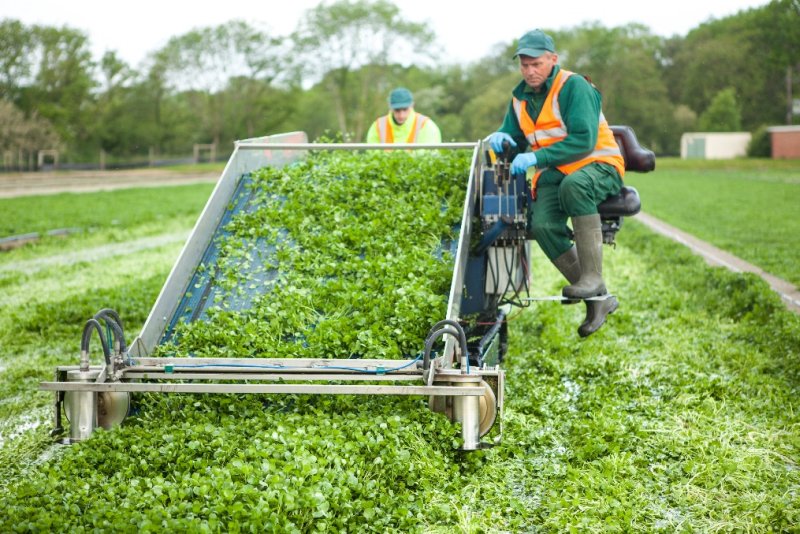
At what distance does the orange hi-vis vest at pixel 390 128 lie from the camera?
950 cm

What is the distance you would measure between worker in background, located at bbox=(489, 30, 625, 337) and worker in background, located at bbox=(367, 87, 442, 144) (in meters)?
3.16

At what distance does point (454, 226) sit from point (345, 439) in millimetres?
2418

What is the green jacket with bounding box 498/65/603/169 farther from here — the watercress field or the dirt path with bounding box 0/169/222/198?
the dirt path with bounding box 0/169/222/198

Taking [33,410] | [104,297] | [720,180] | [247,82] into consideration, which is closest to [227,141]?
[247,82]

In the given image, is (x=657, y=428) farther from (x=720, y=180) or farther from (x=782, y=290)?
(x=720, y=180)

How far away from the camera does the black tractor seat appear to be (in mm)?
6250

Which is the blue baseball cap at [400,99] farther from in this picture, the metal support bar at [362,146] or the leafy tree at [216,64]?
the leafy tree at [216,64]

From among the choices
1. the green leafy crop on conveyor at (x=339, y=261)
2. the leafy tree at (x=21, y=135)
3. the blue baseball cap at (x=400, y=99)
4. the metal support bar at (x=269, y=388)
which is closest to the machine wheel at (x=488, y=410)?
the metal support bar at (x=269, y=388)

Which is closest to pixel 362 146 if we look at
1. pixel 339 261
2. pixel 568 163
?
pixel 339 261

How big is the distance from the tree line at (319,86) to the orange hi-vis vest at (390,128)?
1944 inches

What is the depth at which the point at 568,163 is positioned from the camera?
611 cm

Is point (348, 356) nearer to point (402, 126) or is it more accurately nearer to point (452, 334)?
point (452, 334)

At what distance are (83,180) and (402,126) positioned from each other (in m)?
37.8

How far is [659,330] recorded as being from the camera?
8773mm
